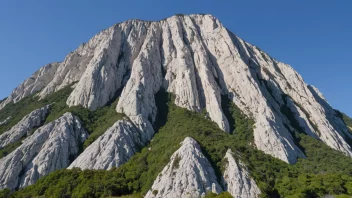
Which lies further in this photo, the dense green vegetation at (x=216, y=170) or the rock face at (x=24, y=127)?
the rock face at (x=24, y=127)

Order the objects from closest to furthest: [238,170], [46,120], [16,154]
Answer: [238,170] < [16,154] < [46,120]

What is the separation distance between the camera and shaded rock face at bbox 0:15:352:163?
388 feet

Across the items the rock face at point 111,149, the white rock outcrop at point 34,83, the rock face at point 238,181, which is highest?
the white rock outcrop at point 34,83

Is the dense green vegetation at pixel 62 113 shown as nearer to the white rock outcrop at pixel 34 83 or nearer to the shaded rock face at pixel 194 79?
the shaded rock face at pixel 194 79

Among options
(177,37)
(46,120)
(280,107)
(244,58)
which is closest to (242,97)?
(280,107)

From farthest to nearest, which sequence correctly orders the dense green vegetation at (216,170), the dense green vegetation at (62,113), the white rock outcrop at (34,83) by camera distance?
1. the white rock outcrop at (34,83)
2. the dense green vegetation at (62,113)
3. the dense green vegetation at (216,170)

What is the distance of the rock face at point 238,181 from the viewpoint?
243 feet

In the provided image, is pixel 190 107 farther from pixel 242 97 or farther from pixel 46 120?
pixel 46 120

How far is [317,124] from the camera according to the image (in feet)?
424

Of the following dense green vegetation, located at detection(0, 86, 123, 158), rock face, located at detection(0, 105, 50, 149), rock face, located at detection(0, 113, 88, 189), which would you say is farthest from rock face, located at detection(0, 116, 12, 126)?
rock face, located at detection(0, 113, 88, 189)

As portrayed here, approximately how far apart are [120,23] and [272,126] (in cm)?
10414

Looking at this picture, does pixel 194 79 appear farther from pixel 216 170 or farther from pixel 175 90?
pixel 216 170

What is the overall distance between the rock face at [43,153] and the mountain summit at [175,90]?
0.44 meters

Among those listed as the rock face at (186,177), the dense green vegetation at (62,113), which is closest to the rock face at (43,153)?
the dense green vegetation at (62,113)
